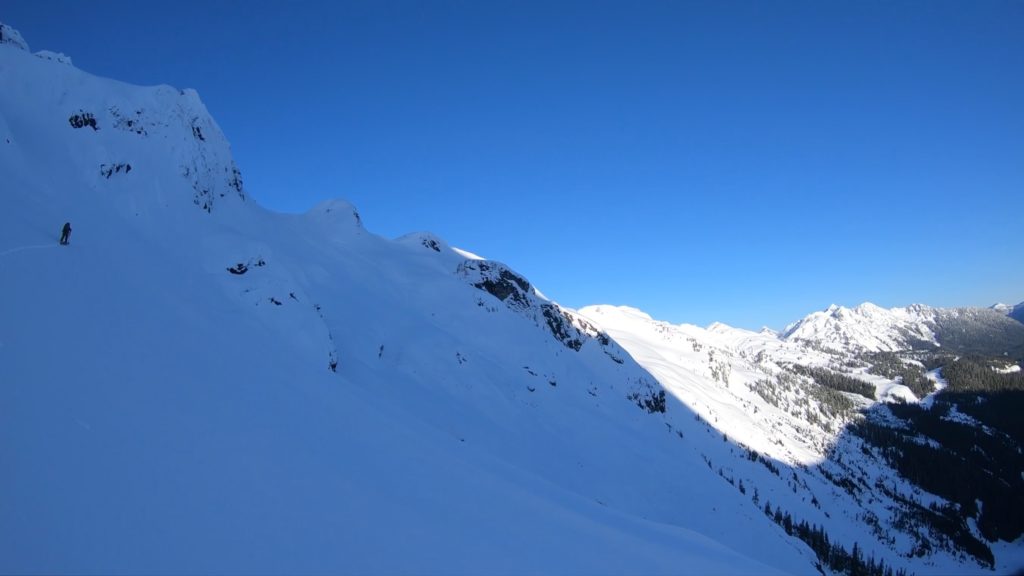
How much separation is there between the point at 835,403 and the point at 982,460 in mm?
49474

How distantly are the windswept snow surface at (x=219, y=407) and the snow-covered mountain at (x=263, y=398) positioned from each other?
65 millimetres

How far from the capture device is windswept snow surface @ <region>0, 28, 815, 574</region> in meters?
6.93

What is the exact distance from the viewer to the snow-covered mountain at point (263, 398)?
7.16m

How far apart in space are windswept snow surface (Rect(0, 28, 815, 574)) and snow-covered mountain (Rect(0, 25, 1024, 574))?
0.06 m

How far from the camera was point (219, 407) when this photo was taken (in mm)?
11078

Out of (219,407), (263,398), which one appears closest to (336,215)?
(263,398)

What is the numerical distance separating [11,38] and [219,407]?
32.8 metres

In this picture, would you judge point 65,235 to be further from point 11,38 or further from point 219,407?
point 11,38

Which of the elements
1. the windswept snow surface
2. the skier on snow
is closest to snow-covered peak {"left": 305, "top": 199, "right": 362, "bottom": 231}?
the windswept snow surface

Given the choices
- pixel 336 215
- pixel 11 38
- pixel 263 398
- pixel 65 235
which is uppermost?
pixel 11 38

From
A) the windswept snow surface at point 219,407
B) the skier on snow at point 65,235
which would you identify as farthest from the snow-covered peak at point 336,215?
the skier on snow at point 65,235

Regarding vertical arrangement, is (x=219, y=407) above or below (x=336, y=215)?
below

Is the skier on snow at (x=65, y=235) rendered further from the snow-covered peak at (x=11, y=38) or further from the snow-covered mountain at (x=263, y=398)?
the snow-covered peak at (x=11, y=38)

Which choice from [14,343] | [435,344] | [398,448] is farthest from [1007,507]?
[14,343]
